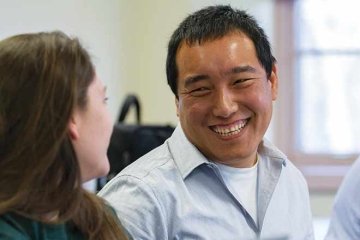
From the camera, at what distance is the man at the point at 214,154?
1.21 meters

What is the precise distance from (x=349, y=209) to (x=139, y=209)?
0.74 metres

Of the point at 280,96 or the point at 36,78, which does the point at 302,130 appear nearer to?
the point at 280,96

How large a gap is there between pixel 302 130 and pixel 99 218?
2228 mm

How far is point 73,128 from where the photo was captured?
37.3 inches

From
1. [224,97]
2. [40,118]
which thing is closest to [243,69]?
[224,97]

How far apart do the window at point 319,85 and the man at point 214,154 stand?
1.71 metres

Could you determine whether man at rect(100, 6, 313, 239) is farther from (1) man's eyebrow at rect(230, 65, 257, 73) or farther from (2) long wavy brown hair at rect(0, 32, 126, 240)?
(2) long wavy brown hair at rect(0, 32, 126, 240)

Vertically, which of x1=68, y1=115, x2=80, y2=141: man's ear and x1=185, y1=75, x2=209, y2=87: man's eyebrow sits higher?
x1=68, y1=115, x2=80, y2=141: man's ear

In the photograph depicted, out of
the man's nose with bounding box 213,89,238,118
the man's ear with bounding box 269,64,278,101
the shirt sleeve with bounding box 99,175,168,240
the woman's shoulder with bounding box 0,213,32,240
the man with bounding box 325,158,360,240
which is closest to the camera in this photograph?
the woman's shoulder with bounding box 0,213,32,240

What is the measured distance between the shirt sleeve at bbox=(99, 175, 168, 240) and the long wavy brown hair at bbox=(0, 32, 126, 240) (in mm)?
229

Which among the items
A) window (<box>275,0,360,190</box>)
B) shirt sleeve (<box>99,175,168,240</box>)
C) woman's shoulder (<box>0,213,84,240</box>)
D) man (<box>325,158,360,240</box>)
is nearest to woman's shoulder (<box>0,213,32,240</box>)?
woman's shoulder (<box>0,213,84,240</box>)

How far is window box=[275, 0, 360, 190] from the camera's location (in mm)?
3043

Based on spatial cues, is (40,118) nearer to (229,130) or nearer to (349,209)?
(229,130)

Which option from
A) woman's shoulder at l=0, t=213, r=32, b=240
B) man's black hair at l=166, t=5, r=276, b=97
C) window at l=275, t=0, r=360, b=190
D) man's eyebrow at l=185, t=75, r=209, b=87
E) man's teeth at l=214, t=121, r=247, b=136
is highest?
man's black hair at l=166, t=5, r=276, b=97
